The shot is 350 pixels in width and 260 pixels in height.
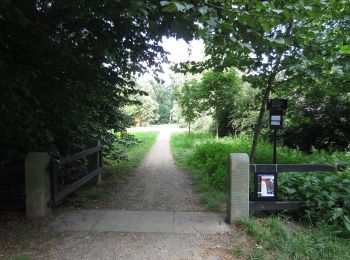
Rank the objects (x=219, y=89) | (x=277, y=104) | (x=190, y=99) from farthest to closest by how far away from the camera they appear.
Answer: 1. (x=190, y=99)
2. (x=219, y=89)
3. (x=277, y=104)

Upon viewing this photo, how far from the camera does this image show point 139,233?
4848mm

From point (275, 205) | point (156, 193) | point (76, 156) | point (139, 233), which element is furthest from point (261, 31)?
point (156, 193)

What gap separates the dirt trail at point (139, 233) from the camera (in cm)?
421

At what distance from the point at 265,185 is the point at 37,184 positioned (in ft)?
11.9

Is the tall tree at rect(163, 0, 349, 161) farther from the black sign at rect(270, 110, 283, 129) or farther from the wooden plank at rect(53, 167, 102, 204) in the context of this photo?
the wooden plank at rect(53, 167, 102, 204)

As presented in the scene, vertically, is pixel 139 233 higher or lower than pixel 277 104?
lower

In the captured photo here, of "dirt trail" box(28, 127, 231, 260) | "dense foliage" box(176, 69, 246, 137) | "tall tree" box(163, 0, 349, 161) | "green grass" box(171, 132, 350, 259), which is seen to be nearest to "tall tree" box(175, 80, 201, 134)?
"dense foliage" box(176, 69, 246, 137)

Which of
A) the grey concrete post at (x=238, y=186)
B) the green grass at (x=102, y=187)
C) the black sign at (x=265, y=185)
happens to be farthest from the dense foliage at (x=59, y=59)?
the black sign at (x=265, y=185)

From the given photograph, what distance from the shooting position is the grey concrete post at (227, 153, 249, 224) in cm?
514

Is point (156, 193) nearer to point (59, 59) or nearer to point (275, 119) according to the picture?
point (275, 119)

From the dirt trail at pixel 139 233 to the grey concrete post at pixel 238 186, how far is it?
0.96 feet

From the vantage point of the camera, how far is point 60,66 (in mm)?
5906

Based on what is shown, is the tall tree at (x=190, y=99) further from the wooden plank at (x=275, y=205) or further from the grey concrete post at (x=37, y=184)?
the grey concrete post at (x=37, y=184)

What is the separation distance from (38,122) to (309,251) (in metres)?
4.32
